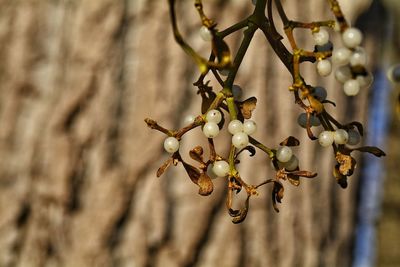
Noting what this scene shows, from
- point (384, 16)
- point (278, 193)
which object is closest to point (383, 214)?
point (384, 16)

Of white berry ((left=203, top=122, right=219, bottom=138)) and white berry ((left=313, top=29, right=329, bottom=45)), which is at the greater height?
white berry ((left=313, top=29, right=329, bottom=45))

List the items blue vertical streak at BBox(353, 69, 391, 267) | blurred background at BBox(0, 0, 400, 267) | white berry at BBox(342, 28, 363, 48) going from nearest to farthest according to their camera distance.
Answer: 1. white berry at BBox(342, 28, 363, 48)
2. blurred background at BBox(0, 0, 400, 267)
3. blue vertical streak at BBox(353, 69, 391, 267)

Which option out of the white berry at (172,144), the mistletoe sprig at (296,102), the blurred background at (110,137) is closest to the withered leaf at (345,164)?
the mistletoe sprig at (296,102)

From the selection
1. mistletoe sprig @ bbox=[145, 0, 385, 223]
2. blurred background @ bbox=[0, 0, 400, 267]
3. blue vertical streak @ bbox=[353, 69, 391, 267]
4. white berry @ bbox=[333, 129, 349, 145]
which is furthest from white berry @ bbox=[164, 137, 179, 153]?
blue vertical streak @ bbox=[353, 69, 391, 267]

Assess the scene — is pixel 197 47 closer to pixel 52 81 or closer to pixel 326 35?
pixel 52 81

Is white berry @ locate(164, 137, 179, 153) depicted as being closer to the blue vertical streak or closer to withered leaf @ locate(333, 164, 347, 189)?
withered leaf @ locate(333, 164, 347, 189)

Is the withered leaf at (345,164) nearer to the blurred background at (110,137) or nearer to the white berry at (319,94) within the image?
the white berry at (319,94)

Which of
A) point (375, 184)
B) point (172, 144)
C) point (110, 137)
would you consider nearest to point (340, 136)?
point (172, 144)

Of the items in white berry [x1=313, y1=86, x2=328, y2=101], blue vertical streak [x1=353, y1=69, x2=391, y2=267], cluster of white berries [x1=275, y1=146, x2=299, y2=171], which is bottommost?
cluster of white berries [x1=275, y1=146, x2=299, y2=171]
